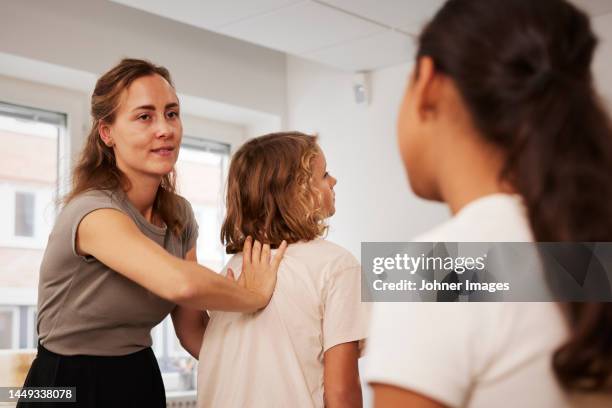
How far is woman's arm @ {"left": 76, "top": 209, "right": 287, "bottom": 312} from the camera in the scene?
4.76 feet

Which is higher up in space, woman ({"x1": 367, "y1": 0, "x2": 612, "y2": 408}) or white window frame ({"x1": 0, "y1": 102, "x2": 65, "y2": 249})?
white window frame ({"x1": 0, "y1": 102, "x2": 65, "y2": 249})

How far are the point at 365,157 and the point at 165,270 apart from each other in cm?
249

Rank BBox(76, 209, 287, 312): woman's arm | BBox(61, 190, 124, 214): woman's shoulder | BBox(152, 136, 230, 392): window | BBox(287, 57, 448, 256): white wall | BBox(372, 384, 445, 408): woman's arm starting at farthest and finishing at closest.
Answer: BBox(152, 136, 230, 392): window
BBox(287, 57, 448, 256): white wall
BBox(61, 190, 124, 214): woman's shoulder
BBox(76, 209, 287, 312): woman's arm
BBox(372, 384, 445, 408): woman's arm

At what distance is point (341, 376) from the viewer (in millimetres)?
1500

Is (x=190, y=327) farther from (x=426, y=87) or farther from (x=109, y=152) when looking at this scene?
(x=426, y=87)

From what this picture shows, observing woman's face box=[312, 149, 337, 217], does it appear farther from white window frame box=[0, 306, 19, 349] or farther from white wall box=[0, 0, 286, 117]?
white window frame box=[0, 306, 19, 349]

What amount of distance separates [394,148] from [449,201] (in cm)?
306

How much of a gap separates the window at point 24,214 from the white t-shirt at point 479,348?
9.63 feet

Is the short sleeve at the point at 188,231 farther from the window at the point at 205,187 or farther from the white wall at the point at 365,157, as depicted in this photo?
the window at the point at 205,187

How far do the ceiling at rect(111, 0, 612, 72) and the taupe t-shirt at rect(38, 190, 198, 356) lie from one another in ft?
4.84

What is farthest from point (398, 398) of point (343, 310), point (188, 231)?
point (188, 231)

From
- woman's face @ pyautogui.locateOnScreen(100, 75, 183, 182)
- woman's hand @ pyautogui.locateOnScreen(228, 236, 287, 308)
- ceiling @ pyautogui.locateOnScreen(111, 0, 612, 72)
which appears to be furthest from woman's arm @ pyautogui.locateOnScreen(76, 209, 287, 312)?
ceiling @ pyautogui.locateOnScreen(111, 0, 612, 72)

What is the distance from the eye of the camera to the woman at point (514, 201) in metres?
0.61

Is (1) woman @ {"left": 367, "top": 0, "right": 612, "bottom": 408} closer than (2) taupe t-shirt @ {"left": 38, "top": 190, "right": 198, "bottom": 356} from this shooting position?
Yes
